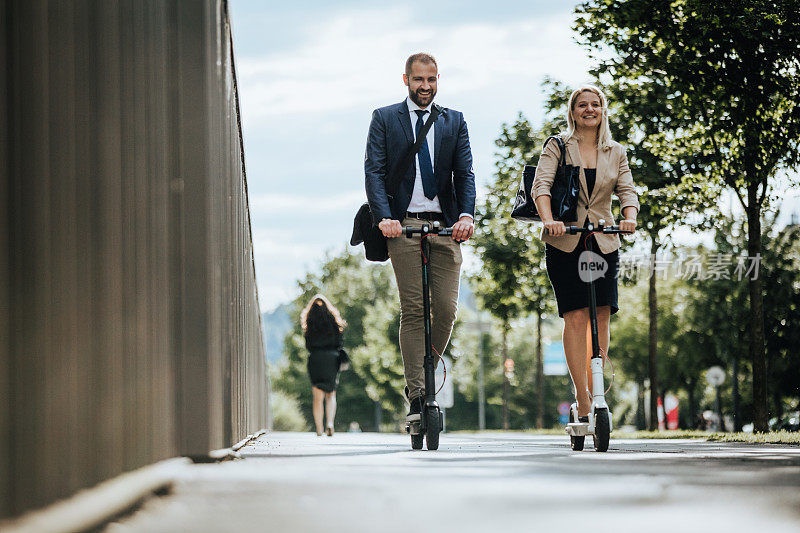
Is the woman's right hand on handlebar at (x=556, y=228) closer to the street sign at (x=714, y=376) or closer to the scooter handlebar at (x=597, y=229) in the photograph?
the scooter handlebar at (x=597, y=229)

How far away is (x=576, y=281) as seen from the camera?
668 centimetres

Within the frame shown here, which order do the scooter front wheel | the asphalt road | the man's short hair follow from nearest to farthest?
1. the asphalt road
2. the scooter front wheel
3. the man's short hair

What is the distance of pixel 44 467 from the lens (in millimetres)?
2426

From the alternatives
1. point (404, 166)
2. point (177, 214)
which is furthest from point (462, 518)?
point (404, 166)

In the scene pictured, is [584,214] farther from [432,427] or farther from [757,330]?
[757,330]

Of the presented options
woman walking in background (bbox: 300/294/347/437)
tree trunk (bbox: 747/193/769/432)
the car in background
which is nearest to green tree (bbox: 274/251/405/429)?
the car in background

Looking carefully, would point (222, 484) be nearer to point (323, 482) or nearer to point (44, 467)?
point (323, 482)

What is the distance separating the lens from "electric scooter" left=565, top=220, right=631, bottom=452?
19.7 ft

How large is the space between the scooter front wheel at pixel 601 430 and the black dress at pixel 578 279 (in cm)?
83

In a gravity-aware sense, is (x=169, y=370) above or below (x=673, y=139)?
below

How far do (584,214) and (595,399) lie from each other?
3.95ft

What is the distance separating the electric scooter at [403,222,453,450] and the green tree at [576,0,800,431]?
27.4ft

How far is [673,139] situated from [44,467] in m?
16.1

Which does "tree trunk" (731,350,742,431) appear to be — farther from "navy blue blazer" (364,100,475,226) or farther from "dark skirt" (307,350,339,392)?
"navy blue blazer" (364,100,475,226)
